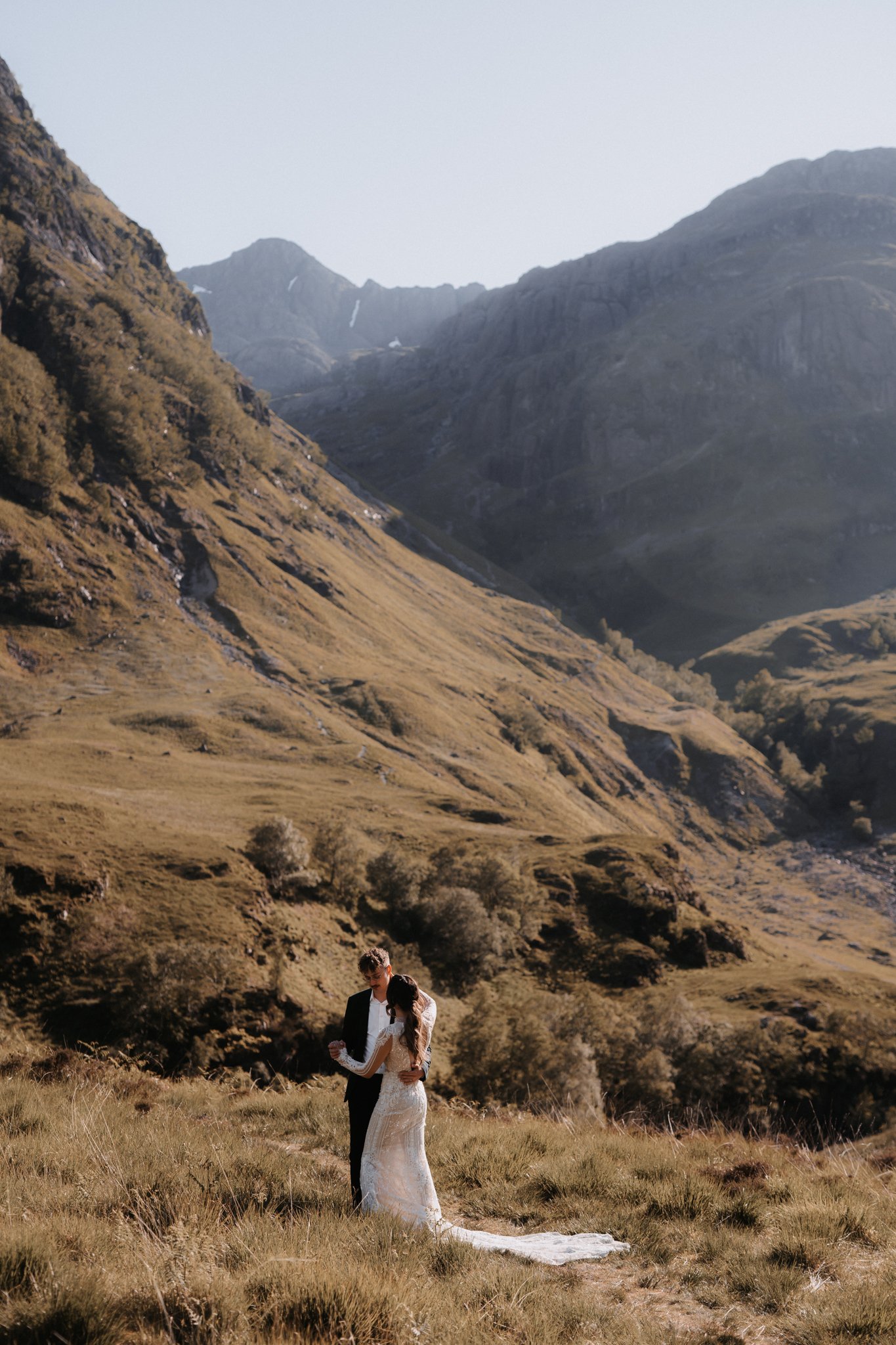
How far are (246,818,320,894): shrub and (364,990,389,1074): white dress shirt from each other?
2687 centimetres

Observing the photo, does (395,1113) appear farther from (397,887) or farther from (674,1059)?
(397,887)

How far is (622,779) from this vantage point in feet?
400

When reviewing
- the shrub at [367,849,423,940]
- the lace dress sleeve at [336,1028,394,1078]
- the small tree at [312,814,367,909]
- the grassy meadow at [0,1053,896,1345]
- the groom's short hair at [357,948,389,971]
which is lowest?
the shrub at [367,849,423,940]

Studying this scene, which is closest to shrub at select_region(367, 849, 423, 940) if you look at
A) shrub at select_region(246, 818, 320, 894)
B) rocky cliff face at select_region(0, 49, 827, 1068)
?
rocky cliff face at select_region(0, 49, 827, 1068)

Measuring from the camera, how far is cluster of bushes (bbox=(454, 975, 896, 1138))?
90.2ft

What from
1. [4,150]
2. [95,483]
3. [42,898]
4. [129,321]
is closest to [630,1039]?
[42,898]

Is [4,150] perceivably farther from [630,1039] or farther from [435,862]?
[630,1039]

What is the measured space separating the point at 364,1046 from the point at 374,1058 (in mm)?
608

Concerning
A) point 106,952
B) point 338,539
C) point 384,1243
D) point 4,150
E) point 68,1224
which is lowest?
point 106,952

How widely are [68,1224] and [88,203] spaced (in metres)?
174

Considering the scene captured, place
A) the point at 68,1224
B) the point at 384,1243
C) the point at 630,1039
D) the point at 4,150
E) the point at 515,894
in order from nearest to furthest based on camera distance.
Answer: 1. the point at 68,1224
2. the point at 384,1243
3. the point at 630,1039
4. the point at 515,894
5. the point at 4,150

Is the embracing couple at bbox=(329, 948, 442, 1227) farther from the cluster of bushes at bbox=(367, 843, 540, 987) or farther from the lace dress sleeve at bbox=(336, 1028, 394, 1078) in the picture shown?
the cluster of bushes at bbox=(367, 843, 540, 987)

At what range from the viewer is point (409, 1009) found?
8.36 metres

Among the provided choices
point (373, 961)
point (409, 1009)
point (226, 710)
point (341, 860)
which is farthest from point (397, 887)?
point (226, 710)
